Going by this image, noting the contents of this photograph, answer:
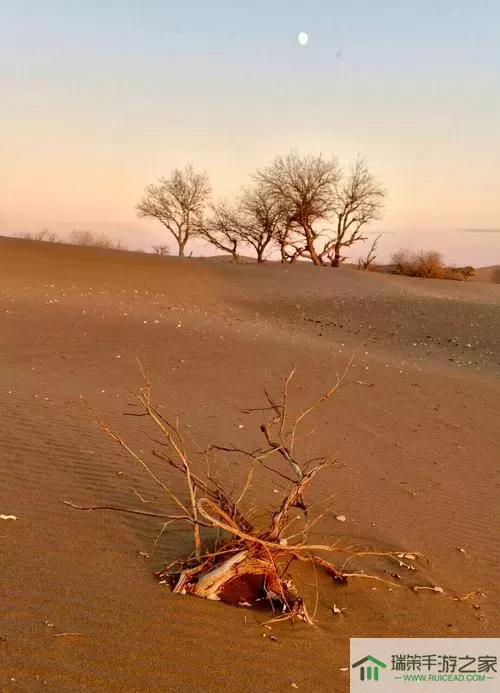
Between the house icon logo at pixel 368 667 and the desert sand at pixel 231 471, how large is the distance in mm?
77

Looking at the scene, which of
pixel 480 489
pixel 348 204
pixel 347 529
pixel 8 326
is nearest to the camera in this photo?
pixel 347 529

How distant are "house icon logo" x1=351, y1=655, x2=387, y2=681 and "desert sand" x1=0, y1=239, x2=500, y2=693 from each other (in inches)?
3.0

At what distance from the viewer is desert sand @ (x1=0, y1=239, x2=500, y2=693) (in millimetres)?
3379

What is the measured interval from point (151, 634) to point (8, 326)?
35.9 feet

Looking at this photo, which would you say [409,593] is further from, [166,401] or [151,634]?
[166,401]

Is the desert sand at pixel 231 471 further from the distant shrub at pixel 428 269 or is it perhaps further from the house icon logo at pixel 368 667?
the distant shrub at pixel 428 269

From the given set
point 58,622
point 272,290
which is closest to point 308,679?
point 58,622

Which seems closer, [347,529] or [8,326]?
[347,529]

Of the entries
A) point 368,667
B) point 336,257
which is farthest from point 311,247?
point 368,667

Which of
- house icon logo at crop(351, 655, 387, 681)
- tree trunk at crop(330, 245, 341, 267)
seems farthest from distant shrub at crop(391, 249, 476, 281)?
house icon logo at crop(351, 655, 387, 681)

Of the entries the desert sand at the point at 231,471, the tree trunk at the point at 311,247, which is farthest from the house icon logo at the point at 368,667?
the tree trunk at the point at 311,247

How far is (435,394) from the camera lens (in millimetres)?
10898

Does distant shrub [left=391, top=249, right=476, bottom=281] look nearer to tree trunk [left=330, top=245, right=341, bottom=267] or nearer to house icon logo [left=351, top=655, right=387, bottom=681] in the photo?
tree trunk [left=330, top=245, right=341, bottom=267]

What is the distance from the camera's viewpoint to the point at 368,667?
11.6 ft
